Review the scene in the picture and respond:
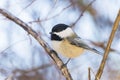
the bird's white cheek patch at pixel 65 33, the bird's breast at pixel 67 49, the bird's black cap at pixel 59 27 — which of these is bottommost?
the bird's breast at pixel 67 49

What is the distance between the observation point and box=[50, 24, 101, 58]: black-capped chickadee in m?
1.43

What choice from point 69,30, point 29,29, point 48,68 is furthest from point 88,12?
point 29,29

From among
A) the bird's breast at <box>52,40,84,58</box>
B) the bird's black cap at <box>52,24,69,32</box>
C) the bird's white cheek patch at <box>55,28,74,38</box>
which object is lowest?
the bird's breast at <box>52,40,84,58</box>

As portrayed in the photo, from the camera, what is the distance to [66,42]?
150 cm

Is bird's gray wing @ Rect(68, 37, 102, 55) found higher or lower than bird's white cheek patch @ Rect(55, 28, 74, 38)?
lower

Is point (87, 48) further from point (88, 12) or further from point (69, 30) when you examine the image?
point (88, 12)

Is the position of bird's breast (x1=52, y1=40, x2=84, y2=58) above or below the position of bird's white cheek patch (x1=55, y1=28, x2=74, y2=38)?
below

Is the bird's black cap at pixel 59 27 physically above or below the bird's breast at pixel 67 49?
above

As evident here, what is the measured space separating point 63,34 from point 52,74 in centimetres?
46

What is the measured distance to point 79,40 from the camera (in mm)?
1479

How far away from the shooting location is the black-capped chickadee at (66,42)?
4.70ft

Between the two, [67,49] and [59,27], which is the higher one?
[59,27]

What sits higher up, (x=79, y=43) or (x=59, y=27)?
(x=59, y=27)

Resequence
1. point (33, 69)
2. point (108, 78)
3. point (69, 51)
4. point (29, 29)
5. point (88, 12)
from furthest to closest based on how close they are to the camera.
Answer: point (88, 12), point (33, 69), point (108, 78), point (69, 51), point (29, 29)
